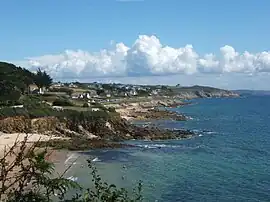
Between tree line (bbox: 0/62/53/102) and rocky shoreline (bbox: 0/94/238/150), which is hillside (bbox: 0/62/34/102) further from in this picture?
rocky shoreline (bbox: 0/94/238/150)

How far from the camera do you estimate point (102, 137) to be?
60.0 m

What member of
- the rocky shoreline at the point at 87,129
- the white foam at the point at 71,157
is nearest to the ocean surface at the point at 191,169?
the white foam at the point at 71,157

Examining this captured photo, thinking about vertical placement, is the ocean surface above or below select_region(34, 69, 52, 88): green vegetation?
below

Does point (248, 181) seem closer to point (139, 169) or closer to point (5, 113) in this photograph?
point (139, 169)

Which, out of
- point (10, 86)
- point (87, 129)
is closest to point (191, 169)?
point (87, 129)

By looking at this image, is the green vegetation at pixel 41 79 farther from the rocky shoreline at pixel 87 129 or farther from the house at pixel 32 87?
the rocky shoreline at pixel 87 129

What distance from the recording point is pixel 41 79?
107875mm

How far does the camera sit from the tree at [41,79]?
106875mm

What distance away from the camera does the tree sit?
351ft

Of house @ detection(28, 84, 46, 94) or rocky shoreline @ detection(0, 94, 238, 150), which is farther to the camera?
house @ detection(28, 84, 46, 94)

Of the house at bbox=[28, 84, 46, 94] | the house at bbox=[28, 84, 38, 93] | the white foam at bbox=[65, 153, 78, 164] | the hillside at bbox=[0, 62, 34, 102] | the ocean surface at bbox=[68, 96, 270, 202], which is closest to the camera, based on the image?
the ocean surface at bbox=[68, 96, 270, 202]

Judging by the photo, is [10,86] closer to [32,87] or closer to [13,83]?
[13,83]

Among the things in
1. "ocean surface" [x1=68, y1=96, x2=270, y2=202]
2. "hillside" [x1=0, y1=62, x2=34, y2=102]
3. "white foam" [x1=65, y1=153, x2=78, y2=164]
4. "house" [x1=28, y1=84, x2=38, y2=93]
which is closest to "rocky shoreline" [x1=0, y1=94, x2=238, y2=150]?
"ocean surface" [x1=68, y1=96, x2=270, y2=202]

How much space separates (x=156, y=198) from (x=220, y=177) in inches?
329
